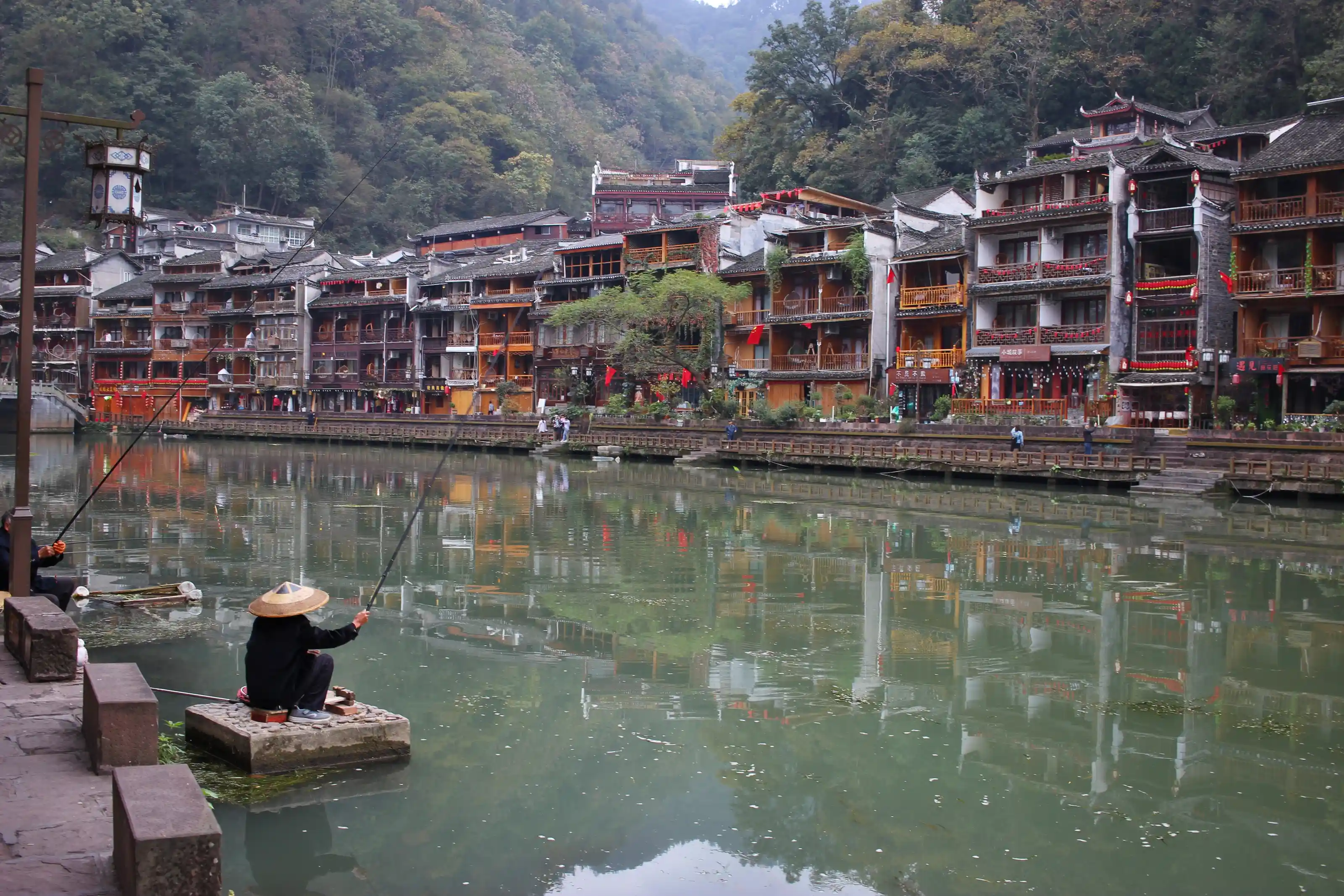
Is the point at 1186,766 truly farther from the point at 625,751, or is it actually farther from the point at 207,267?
the point at 207,267

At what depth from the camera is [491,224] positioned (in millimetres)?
77188

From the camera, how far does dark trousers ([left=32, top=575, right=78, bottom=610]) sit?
12242 millimetres

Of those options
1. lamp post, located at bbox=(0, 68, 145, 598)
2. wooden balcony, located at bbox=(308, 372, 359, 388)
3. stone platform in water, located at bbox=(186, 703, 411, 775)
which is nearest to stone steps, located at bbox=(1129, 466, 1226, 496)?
stone platform in water, located at bbox=(186, 703, 411, 775)

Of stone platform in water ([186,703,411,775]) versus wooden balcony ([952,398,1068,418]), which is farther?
wooden balcony ([952,398,1068,418])

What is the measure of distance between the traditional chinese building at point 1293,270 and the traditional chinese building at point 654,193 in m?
41.4

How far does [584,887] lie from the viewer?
7.23 meters

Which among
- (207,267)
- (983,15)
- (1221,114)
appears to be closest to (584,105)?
(207,267)

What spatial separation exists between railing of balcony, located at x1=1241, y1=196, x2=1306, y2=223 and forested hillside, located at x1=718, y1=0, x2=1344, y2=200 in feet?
34.1

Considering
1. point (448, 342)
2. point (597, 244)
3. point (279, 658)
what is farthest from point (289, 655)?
point (448, 342)

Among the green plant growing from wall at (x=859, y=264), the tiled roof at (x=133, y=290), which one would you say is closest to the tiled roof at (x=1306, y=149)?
the green plant growing from wall at (x=859, y=264)

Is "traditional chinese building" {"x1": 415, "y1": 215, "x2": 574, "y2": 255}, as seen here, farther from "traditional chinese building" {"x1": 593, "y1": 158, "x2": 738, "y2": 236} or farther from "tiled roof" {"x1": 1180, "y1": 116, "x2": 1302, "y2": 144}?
"tiled roof" {"x1": 1180, "y1": 116, "x2": 1302, "y2": 144}

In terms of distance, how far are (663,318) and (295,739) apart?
44.1 meters

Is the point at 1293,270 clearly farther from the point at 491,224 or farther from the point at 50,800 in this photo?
the point at 491,224

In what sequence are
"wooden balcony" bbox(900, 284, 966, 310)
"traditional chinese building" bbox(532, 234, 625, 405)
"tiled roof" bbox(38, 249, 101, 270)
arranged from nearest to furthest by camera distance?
"wooden balcony" bbox(900, 284, 966, 310), "traditional chinese building" bbox(532, 234, 625, 405), "tiled roof" bbox(38, 249, 101, 270)
